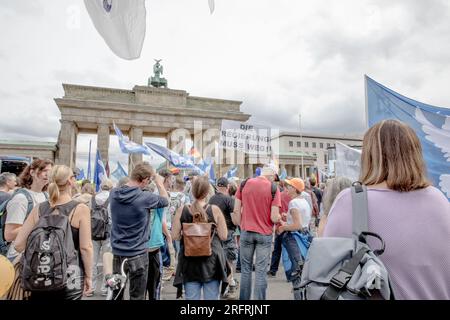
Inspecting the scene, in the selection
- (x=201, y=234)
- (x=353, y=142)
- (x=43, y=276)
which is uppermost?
(x=353, y=142)

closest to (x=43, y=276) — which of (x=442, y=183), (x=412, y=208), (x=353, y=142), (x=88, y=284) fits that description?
(x=88, y=284)

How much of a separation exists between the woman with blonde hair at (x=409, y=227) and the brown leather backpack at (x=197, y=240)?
7.09 ft

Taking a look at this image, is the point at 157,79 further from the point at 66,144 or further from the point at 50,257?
the point at 50,257

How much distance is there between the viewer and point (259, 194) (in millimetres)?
4828

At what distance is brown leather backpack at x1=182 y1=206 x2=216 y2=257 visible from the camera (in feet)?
11.3

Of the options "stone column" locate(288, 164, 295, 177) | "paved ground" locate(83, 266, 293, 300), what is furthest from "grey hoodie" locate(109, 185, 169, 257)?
"stone column" locate(288, 164, 295, 177)

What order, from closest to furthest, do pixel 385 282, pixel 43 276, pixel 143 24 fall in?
pixel 385 282 < pixel 143 24 < pixel 43 276

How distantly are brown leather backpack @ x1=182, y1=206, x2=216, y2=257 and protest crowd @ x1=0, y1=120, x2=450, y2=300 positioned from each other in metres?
0.01

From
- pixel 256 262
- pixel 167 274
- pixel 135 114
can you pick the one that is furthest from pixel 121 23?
pixel 135 114

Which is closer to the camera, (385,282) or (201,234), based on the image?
(385,282)

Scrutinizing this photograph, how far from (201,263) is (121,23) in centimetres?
258

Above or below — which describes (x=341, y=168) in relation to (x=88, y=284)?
above
